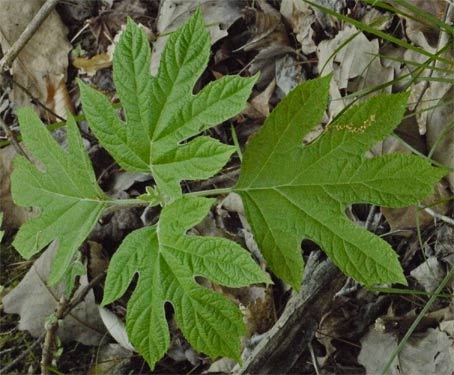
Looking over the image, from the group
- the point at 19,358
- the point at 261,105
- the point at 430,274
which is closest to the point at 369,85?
the point at 261,105

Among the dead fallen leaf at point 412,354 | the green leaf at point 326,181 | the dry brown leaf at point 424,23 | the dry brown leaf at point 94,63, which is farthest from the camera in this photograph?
the dry brown leaf at point 94,63

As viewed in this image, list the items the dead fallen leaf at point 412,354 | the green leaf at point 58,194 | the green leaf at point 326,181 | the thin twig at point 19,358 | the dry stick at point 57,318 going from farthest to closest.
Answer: the thin twig at point 19,358 → the dry stick at point 57,318 → the dead fallen leaf at point 412,354 → the green leaf at point 58,194 → the green leaf at point 326,181

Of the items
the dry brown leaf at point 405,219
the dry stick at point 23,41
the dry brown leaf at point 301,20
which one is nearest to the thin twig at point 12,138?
the dry stick at point 23,41

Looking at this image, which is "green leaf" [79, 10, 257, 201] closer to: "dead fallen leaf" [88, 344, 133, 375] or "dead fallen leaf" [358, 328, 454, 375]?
"dead fallen leaf" [358, 328, 454, 375]

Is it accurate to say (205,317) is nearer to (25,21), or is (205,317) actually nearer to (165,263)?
(165,263)

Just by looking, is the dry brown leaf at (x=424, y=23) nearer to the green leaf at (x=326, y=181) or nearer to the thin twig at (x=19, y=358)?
the green leaf at (x=326, y=181)

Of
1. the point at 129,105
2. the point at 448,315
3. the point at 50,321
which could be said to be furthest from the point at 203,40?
the point at 50,321
